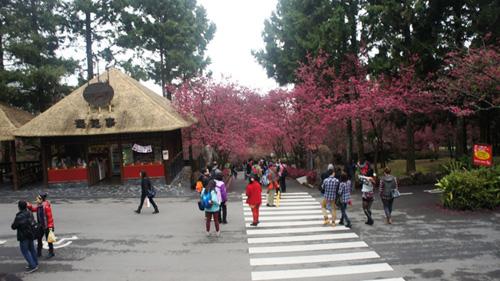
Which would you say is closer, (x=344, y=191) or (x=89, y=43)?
(x=344, y=191)

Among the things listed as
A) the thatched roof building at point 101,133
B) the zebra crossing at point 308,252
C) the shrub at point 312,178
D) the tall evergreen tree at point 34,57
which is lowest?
the zebra crossing at point 308,252

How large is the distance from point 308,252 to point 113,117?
15066mm

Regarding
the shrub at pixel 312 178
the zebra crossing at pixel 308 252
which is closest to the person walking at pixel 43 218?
the zebra crossing at pixel 308 252

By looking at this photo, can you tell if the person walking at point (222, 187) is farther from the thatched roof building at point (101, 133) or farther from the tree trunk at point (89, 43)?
the tree trunk at point (89, 43)

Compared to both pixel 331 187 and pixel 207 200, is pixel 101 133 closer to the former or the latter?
pixel 207 200

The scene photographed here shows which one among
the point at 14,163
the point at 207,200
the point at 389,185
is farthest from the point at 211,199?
the point at 14,163

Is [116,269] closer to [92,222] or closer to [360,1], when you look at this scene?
[92,222]

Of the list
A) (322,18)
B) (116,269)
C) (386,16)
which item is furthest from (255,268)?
(322,18)

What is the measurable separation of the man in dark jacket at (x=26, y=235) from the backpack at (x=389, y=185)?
31.2 feet

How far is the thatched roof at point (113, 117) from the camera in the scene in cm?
2003

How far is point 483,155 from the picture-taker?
15.2 m

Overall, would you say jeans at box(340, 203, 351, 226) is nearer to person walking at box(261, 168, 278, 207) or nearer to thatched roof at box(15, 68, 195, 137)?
person walking at box(261, 168, 278, 207)

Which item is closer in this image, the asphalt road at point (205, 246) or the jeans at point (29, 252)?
the asphalt road at point (205, 246)

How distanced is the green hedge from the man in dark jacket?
13.1 meters
